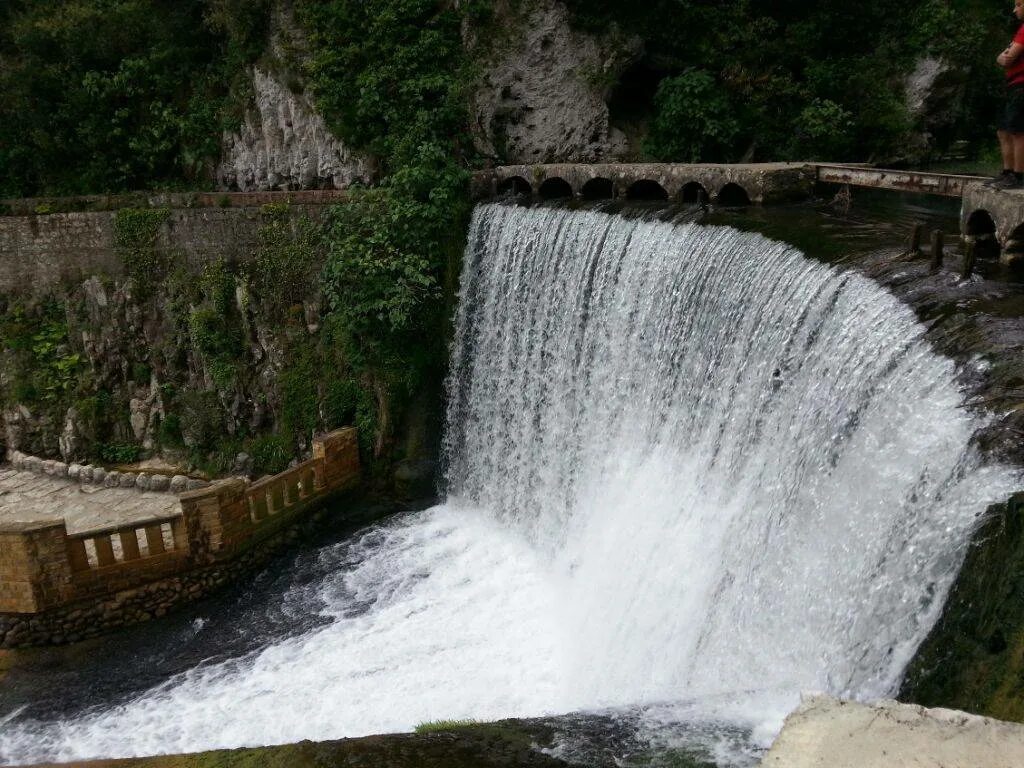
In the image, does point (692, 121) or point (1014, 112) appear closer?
point (1014, 112)

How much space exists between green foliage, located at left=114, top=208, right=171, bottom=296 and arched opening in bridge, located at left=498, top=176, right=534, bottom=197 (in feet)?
19.8

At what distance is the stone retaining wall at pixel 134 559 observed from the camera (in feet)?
32.1

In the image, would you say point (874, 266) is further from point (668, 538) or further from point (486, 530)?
point (486, 530)

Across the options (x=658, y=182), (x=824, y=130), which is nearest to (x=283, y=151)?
(x=658, y=182)

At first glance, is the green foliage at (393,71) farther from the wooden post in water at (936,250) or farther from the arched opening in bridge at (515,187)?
the wooden post in water at (936,250)

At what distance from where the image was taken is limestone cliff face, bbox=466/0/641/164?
14516mm

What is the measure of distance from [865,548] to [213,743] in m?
6.17

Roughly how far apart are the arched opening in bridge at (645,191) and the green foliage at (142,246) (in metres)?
8.24

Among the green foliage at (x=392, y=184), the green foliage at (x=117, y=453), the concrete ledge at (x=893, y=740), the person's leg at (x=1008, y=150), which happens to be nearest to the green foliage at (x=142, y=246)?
the green foliage at (x=117, y=453)

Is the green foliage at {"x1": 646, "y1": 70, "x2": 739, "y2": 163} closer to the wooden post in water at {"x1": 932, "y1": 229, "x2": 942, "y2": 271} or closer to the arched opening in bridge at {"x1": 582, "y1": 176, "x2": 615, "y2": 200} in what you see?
the arched opening in bridge at {"x1": 582, "y1": 176, "x2": 615, "y2": 200}

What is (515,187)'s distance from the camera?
45.9ft

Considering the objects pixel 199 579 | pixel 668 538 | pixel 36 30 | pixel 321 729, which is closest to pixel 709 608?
pixel 668 538

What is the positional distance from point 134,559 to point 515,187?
26.6 feet

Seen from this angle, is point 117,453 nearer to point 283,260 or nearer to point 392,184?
point 283,260
